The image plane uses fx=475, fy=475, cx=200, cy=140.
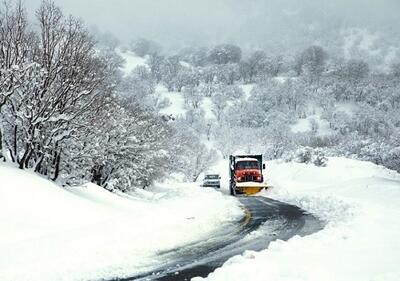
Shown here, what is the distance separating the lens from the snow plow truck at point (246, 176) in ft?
111

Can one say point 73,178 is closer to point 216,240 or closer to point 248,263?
point 216,240

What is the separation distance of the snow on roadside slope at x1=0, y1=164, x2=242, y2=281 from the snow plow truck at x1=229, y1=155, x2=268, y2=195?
14844mm

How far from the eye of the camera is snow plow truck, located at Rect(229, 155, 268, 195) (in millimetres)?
33906

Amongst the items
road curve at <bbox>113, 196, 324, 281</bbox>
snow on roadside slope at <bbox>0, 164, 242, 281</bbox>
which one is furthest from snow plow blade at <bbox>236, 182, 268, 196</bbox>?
snow on roadside slope at <bbox>0, 164, 242, 281</bbox>

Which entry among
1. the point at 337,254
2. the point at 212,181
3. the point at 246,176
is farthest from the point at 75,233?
the point at 212,181

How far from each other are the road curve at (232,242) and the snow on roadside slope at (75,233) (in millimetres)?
472

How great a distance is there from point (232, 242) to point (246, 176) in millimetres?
22912

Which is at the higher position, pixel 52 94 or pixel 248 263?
pixel 52 94

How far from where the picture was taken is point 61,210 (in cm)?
1451

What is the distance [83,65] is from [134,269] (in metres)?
12.9

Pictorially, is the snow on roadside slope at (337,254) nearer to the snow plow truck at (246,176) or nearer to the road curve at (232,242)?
the road curve at (232,242)

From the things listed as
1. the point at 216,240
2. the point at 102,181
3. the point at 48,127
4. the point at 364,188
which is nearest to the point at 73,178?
the point at 48,127

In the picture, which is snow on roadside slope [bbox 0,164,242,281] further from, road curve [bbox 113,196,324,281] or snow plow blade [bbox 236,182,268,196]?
snow plow blade [bbox 236,182,268,196]

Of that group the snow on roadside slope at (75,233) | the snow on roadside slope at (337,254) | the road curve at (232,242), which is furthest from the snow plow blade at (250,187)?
the snow on roadside slope at (75,233)
